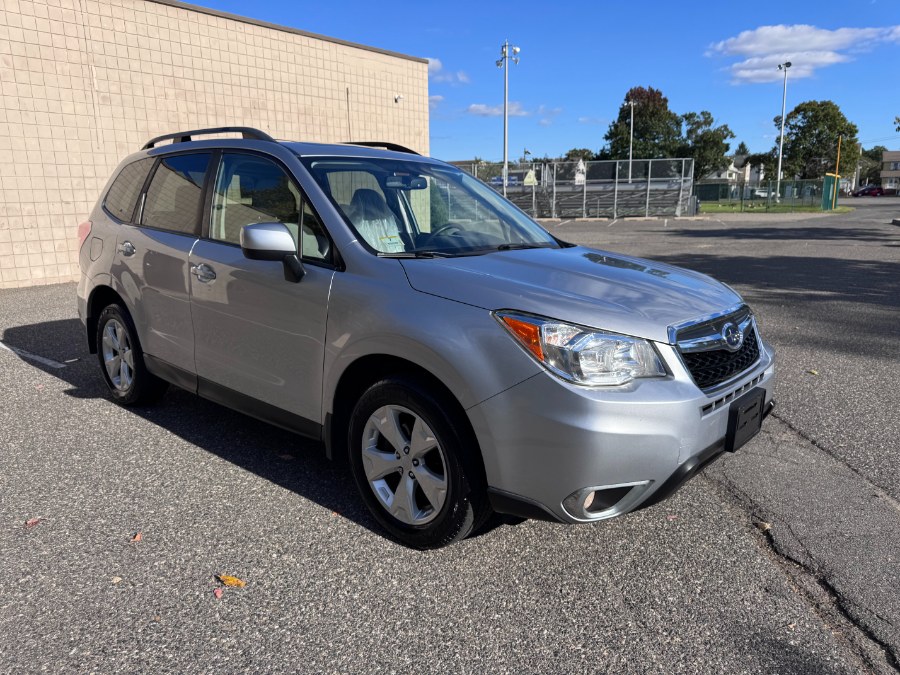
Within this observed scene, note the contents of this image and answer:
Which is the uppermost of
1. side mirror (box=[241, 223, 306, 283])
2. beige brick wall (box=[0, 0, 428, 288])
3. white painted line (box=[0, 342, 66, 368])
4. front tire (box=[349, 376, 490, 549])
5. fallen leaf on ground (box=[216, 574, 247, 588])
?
beige brick wall (box=[0, 0, 428, 288])

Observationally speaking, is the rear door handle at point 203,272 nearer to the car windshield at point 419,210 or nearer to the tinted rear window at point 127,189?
the car windshield at point 419,210

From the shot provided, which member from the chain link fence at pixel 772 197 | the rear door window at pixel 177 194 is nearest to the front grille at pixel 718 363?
the rear door window at pixel 177 194

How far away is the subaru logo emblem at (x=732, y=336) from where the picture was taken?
9.70 feet

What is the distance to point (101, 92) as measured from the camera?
453 inches

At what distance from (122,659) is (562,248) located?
2.88 meters

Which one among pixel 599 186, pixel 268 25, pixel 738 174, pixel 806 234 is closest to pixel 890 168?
pixel 738 174

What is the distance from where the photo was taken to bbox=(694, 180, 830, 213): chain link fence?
143 ft

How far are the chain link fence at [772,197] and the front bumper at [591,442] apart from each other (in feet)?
138

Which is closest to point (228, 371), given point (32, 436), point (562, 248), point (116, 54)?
point (32, 436)

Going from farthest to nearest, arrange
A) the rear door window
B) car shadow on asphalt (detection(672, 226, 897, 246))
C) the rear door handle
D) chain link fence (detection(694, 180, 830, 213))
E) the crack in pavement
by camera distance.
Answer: chain link fence (detection(694, 180, 830, 213)) → car shadow on asphalt (detection(672, 226, 897, 246)) → the rear door window → the rear door handle → the crack in pavement

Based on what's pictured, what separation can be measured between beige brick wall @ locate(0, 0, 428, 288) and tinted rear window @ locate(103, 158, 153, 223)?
725cm

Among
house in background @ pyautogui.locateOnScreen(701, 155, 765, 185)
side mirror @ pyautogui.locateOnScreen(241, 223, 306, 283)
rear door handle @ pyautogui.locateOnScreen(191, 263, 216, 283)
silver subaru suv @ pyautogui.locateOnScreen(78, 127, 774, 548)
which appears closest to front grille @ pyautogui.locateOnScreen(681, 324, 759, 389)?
silver subaru suv @ pyautogui.locateOnScreen(78, 127, 774, 548)

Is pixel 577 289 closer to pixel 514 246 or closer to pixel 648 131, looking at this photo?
pixel 514 246

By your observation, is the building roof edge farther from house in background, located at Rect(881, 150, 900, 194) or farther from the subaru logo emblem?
house in background, located at Rect(881, 150, 900, 194)
